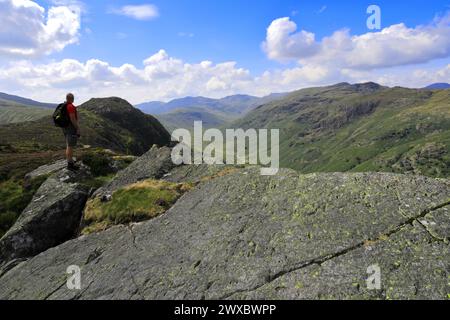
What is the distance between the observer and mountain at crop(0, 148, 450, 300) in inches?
480

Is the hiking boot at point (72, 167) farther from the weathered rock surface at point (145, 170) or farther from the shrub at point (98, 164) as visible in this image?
the weathered rock surface at point (145, 170)

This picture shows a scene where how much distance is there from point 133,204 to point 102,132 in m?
107

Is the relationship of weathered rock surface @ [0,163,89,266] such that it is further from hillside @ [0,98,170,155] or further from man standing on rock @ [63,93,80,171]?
hillside @ [0,98,170,155]

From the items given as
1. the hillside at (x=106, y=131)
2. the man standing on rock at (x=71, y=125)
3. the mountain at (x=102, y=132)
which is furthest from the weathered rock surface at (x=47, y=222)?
the hillside at (x=106, y=131)

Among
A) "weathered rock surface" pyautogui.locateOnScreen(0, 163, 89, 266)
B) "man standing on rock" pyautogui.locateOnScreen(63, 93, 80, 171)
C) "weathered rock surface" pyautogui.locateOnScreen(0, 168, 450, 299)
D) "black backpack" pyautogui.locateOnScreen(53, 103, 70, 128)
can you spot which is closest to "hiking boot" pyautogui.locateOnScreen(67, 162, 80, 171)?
"man standing on rock" pyautogui.locateOnScreen(63, 93, 80, 171)

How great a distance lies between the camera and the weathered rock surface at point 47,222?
2148 cm

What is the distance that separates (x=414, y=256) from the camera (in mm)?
12023

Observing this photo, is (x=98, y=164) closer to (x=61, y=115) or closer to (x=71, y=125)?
(x=71, y=125)

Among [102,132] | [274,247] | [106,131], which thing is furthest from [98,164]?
[106,131]

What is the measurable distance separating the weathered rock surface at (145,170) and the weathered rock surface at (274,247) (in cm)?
568

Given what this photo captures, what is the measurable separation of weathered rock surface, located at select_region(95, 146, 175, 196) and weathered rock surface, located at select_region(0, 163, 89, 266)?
5.42ft
